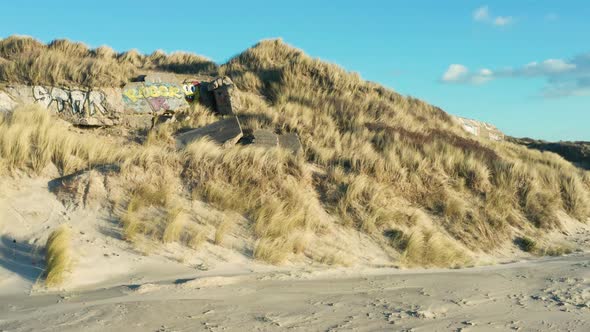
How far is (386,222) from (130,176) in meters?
4.87

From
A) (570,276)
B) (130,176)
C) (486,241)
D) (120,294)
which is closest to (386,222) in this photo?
(486,241)

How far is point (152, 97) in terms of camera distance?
13.5m

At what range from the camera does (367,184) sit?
10.3 metres

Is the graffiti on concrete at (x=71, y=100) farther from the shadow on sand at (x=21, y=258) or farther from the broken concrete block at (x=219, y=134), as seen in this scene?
the shadow on sand at (x=21, y=258)

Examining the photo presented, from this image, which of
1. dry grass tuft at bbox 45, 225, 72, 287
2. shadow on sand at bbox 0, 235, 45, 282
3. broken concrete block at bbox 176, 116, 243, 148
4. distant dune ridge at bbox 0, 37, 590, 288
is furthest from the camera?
broken concrete block at bbox 176, 116, 243, 148

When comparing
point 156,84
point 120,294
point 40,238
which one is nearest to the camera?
point 120,294

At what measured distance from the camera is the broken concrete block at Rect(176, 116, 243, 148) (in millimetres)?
10953

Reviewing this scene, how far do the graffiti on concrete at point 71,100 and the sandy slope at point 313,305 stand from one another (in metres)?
7.82

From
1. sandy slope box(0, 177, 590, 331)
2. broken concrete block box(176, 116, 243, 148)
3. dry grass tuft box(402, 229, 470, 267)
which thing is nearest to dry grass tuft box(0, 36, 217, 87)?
broken concrete block box(176, 116, 243, 148)

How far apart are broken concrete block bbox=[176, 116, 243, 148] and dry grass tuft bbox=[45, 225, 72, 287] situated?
4.21 meters

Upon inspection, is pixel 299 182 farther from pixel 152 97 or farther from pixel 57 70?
pixel 57 70

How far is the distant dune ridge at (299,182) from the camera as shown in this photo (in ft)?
26.5

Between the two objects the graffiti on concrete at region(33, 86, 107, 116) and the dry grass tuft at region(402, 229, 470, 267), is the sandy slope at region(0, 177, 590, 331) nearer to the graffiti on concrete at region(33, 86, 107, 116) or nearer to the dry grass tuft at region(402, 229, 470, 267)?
the dry grass tuft at region(402, 229, 470, 267)

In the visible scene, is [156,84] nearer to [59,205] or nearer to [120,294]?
[59,205]
